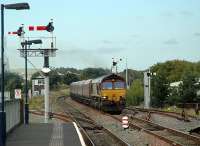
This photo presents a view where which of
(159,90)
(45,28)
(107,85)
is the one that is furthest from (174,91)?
Answer: (45,28)

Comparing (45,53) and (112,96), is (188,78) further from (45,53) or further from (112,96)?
(45,53)

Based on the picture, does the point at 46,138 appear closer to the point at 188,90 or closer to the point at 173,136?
the point at 173,136

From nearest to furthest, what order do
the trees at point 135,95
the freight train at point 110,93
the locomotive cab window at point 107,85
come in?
1. the freight train at point 110,93
2. the locomotive cab window at point 107,85
3. the trees at point 135,95

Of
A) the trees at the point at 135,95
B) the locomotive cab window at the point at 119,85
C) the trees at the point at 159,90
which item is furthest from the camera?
the trees at the point at 135,95

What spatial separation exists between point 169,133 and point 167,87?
42886 mm

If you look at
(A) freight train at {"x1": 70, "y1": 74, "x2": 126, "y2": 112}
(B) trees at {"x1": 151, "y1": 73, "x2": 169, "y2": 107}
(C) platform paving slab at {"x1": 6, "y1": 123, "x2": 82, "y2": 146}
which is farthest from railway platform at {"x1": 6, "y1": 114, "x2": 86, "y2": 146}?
(B) trees at {"x1": 151, "y1": 73, "x2": 169, "y2": 107}

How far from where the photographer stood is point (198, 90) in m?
65.9

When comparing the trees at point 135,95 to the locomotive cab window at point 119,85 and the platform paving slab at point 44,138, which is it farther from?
the platform paving slab at point 44,138

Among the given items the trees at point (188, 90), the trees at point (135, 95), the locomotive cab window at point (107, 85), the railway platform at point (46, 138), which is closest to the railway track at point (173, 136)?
the railway platform at point (46, 138)

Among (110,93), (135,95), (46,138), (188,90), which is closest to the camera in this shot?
(46,138)

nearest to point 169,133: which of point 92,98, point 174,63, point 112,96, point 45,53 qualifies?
point 45,53

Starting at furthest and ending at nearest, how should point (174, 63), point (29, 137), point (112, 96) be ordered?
point (174, 63) < point (112, 96) < point (29, 137)

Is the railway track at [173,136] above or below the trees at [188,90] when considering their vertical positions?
below

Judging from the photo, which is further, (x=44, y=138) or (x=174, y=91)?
(x=174, y=91)
